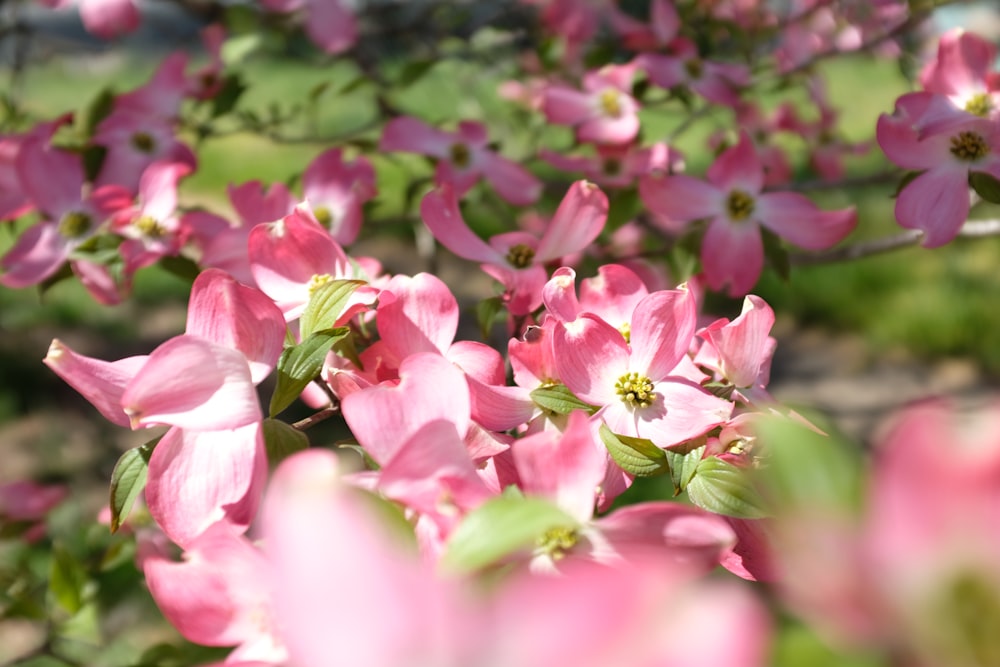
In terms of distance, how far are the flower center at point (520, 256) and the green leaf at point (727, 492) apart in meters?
0.28

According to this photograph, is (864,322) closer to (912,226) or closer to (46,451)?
(912,226)

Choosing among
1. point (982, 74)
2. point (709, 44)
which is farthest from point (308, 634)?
point (709, 44)

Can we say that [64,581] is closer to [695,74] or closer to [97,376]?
[97,376]

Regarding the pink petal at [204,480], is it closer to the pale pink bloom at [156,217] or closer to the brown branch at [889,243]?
the pale pink bloom at [156,217]

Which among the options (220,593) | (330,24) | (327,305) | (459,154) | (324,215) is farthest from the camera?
(330,24)

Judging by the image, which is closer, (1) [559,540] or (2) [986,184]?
(1) [559,540]

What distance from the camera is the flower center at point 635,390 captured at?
1.62 ft

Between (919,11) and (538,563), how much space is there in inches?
29.6

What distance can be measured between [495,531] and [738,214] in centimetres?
59

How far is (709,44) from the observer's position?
108 cm

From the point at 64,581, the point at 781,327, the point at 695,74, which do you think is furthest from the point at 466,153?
the point at 781,327

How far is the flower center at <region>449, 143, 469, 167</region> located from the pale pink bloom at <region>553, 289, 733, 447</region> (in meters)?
0.52

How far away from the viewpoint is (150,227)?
0.77 m

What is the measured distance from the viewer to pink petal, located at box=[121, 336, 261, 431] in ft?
1.33
